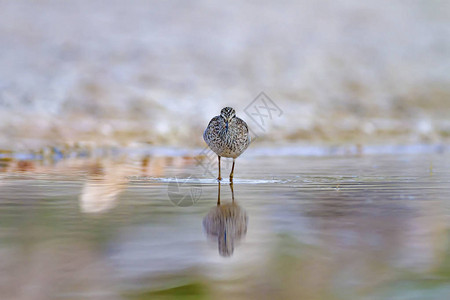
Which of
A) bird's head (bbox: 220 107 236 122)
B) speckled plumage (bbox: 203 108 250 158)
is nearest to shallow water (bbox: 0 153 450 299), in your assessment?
speckled plumage (bbox: 203 108 250 158)

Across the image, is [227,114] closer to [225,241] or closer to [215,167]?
[215,167]

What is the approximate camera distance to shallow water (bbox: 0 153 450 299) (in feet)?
13.4

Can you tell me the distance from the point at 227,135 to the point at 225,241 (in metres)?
6.87

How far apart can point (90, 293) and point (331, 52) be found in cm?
2543

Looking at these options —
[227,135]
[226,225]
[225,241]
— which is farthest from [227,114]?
[225,241]

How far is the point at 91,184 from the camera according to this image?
32.7 feet

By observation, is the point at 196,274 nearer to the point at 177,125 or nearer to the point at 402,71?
the point at 177,125

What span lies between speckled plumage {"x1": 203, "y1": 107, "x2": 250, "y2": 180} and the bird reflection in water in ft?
15.0

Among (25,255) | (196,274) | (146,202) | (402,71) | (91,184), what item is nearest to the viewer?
(196,274)

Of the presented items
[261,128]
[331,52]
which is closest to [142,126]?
[261,128]

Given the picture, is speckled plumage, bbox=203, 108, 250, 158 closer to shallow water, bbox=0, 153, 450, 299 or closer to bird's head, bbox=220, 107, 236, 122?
bird's head, bbox=220, 107, 236, 122

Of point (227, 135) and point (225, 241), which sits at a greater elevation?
point (227, 135)

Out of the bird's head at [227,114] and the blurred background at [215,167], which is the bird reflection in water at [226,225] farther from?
the bird's head at [227,114]

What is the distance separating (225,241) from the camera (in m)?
5.43
